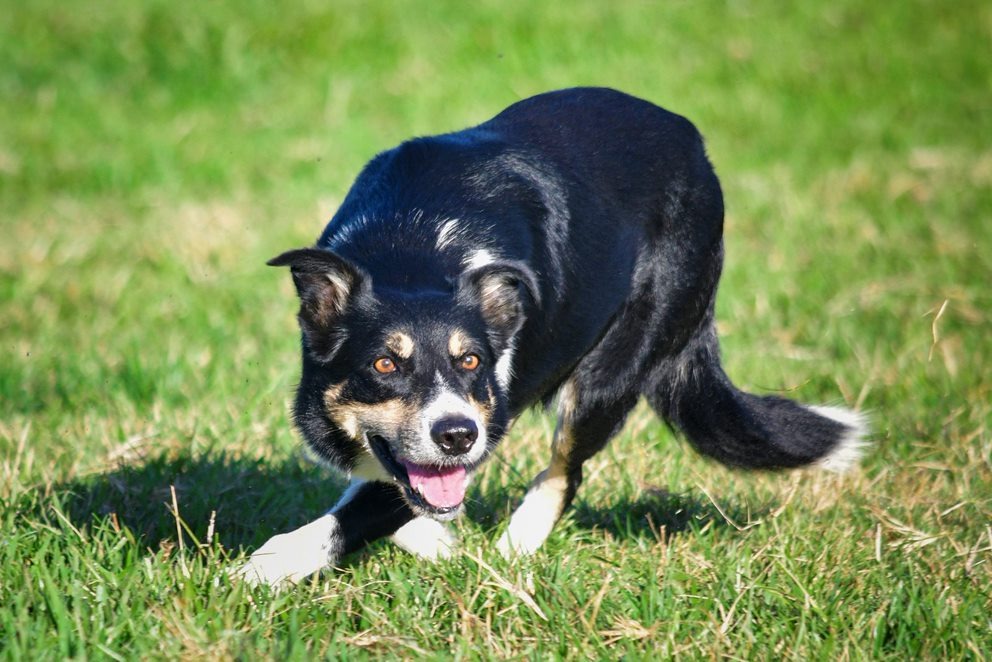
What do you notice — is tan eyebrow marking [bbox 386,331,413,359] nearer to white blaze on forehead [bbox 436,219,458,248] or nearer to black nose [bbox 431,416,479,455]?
black nose [bbox 431,416,479,455]

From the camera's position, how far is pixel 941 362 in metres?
6.55

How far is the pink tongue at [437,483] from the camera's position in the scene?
3.97 meters

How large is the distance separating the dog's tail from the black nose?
1.30 meters

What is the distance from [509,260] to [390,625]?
124cm

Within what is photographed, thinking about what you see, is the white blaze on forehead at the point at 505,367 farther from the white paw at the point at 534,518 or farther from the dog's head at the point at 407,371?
the white paw at the point at 534,518

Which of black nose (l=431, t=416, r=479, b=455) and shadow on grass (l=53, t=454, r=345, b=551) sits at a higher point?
black nose (l=431, t=416, r=479, b=455)

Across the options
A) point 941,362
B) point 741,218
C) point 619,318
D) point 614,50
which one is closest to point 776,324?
point 941,362

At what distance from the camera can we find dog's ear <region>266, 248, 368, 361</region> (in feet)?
12.7

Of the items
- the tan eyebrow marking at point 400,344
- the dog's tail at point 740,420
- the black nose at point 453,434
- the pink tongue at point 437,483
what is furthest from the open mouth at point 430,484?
the dog's tail at point 740,420

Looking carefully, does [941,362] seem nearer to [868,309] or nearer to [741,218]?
[868,309]

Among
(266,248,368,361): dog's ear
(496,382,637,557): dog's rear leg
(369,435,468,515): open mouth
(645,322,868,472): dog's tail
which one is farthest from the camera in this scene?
(645,322,868,472): dog's tail

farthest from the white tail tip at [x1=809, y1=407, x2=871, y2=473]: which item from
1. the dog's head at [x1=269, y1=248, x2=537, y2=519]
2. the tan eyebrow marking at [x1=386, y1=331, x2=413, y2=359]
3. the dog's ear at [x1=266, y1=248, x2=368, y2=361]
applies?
the dog's ear at [x1=266, y1=248, x2=368, y2=361]

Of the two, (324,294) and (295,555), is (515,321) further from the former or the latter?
(295,555)

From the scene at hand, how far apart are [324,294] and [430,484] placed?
27.4 inches
